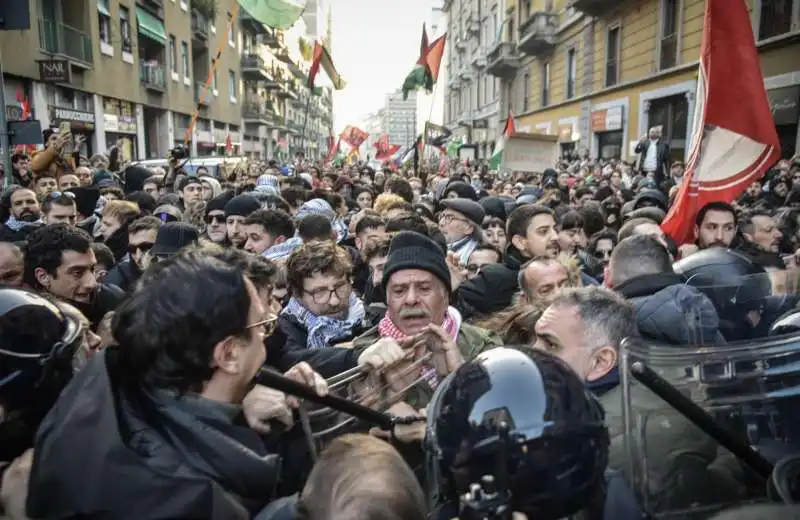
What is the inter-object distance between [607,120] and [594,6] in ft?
12.8

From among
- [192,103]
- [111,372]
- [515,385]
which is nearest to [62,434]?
[111,372]

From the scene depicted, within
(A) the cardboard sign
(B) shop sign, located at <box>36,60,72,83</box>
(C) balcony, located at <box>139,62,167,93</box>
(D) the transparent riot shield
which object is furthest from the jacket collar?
(C) balcony, located at <box>139,62,167,93</box>

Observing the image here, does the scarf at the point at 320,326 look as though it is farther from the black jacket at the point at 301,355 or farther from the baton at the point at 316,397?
the baton at the point at 316,397

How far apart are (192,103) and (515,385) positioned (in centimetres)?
2781

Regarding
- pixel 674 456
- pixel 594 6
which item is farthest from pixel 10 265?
pixel 594 6

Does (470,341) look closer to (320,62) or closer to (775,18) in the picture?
(775,18)

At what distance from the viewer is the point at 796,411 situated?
1366 mm

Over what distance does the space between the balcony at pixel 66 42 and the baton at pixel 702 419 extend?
16676 millimetres

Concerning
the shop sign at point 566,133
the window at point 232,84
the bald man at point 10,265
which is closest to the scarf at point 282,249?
the bald man at point 10,265

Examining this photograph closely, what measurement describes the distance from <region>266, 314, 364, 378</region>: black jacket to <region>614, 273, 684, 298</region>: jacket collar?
1268mm

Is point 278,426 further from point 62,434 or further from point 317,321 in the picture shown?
point 317,321

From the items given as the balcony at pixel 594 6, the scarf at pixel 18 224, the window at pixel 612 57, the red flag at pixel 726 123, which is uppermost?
the balcony at pixel 594 6

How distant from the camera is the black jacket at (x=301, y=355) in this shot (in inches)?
97.1

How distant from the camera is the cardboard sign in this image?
11422 millimetres
